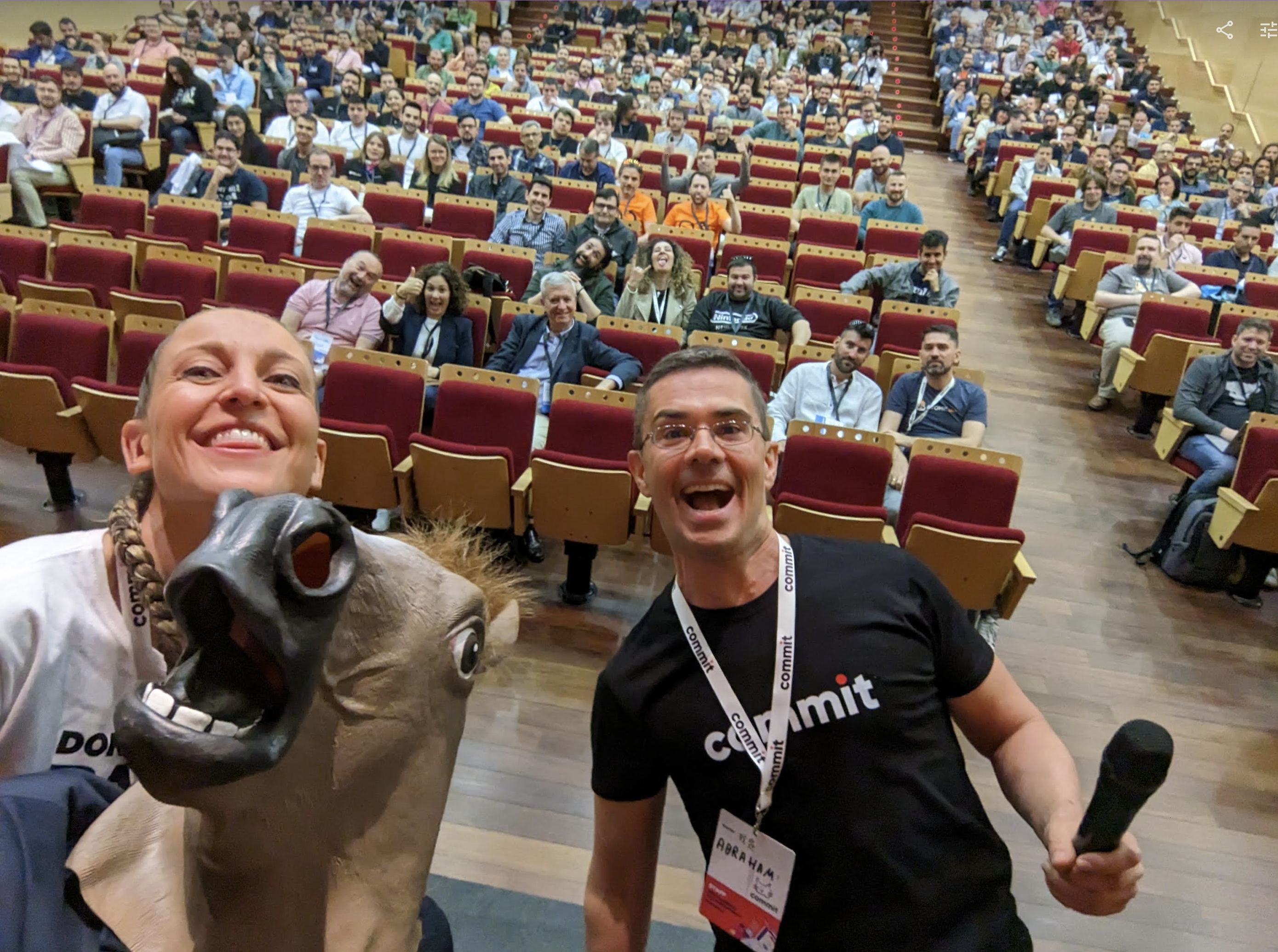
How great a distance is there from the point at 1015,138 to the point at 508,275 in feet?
24.6

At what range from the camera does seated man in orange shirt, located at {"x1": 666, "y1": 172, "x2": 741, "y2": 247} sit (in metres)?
6.24

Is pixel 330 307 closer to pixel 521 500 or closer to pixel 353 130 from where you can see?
pixel 521 500

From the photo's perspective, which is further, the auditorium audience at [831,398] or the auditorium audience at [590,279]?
the auditorium audience at [590,279]

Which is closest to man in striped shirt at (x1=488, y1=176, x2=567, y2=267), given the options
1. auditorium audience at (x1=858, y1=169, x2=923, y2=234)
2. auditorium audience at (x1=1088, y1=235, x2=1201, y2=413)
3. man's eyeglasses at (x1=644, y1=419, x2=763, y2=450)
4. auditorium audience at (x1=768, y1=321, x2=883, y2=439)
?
auditorium audience at (x1=768, y1=321, x2=883, y2=439)

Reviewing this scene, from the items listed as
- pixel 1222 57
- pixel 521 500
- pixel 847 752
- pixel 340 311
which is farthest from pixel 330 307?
pixel 1222 57

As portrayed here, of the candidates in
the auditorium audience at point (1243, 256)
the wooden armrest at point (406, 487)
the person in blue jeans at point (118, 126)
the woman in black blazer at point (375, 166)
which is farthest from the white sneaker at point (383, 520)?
the auditorium audience at point (1243, 256)

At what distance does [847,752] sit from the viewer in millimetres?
921

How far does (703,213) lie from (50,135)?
4.77 metres

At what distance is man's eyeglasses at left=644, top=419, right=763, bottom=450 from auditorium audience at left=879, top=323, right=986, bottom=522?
2.97 meters

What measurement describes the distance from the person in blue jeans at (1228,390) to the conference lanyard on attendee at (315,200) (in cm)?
520

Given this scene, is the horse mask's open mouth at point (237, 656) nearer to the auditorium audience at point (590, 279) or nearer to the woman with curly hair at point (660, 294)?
the auditorium audience at point (590, 279)

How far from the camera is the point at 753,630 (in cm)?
98

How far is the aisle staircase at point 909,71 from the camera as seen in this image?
41.7ft

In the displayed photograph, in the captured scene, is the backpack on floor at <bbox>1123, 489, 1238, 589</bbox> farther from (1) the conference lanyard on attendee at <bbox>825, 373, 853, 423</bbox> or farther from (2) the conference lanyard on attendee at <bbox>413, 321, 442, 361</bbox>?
(2) the conference lanyard on attendee at <bbox>413, 321, 442, 361</bbox>
